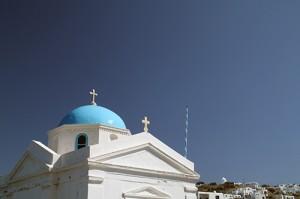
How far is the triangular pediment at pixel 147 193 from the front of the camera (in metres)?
19.2

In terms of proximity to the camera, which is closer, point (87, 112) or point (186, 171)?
point (186, 171)

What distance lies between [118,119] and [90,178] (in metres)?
5.57

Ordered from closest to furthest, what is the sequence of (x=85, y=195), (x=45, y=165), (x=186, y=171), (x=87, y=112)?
(x=85, y=195), (x=45, y=165), (x=186, y=171), (x=87, y=112)

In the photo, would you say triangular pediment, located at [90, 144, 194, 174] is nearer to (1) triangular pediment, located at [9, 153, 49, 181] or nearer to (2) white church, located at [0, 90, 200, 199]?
(2) white church, located at [0, 90, 200, 199]

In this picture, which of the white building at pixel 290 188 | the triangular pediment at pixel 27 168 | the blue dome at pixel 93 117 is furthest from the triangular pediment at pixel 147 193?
the white building at pixel 290 188

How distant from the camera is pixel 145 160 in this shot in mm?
20328

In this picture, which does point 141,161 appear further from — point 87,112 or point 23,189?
point 23,189

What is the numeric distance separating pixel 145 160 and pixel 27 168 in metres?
5.80

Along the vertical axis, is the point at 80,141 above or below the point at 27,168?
above

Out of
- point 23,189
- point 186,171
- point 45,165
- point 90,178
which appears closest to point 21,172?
point 23,189

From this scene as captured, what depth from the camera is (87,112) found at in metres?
22.9

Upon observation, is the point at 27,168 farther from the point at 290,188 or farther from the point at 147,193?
the point at 290,188

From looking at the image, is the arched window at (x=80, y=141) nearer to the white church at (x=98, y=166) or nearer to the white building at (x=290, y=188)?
the white church at (x=98, y=166)

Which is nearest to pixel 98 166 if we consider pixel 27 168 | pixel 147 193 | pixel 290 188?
pixel 147 193
